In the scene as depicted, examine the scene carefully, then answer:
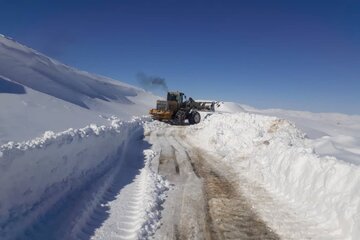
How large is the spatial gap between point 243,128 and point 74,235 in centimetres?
1509


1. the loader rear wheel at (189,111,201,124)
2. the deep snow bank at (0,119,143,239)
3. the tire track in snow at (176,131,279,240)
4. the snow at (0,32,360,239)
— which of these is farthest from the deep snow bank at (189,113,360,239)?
the loader rear wheel at (189,111,201,124)

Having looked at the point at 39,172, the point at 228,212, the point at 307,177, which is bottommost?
the point at 228,212

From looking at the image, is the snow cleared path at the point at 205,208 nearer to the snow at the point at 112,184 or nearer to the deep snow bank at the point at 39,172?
the snow at the point at 112,184

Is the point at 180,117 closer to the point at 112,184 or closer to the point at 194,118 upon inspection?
the point at 194,118

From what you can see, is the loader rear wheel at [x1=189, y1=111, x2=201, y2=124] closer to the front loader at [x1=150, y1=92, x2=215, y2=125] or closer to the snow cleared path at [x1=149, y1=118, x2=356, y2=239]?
the front loader at [x1=150, y1=92, x2=215, y2=125]

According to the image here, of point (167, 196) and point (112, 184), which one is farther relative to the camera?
point (112, 184)

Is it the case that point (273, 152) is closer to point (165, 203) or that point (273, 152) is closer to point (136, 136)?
point (165, 203)

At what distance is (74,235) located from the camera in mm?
6301

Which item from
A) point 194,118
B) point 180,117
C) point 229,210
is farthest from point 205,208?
point 194,118

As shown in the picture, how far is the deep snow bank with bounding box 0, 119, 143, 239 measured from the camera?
20.0 feet

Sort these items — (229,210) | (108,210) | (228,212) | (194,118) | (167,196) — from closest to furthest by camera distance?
(108,210)
(228,212)
(229,210)
(167,196)
(194,118)

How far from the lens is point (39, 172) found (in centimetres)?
745

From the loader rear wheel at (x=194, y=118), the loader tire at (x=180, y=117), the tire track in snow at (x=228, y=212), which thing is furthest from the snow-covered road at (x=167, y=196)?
the loader rear wheel at (x=194, y=118)

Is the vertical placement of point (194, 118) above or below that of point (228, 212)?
above
